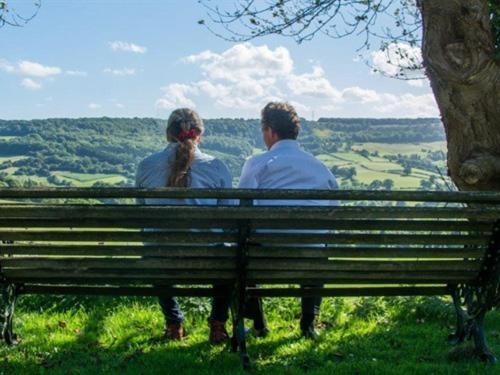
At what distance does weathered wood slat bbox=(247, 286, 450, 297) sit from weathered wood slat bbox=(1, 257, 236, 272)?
433 mm

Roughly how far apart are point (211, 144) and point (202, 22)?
131 ft

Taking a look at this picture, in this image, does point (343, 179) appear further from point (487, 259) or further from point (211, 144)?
point (487, 259)

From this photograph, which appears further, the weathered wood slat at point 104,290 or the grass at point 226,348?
the weathered wood slat at point 104,290

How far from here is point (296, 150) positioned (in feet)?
16.7

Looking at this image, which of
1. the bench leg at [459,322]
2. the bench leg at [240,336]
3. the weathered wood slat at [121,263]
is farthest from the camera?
the bench leg at [459,322]

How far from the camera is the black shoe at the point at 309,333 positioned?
5156mm

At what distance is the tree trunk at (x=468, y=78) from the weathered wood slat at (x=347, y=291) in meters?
1.24

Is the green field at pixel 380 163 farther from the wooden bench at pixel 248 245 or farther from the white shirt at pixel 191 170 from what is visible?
the wooden bench at pixel 248 245

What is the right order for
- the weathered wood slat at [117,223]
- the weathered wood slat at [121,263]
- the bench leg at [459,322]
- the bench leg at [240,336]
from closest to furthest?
the weathered wood slat at [117,223] → the weathered wood slat at [121,263] → the bench leg at [240,336] → the bench leg at [459,322]

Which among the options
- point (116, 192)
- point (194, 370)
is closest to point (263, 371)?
point (194, 370)

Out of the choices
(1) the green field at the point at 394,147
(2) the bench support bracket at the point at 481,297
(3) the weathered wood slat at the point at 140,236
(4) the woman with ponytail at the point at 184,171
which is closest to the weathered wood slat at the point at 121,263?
(3) the weathered wood slat at the point at 140,236

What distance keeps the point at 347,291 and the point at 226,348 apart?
894mm

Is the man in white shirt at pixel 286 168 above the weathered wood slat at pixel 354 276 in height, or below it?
above

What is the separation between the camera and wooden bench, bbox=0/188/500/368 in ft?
12.4
